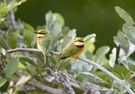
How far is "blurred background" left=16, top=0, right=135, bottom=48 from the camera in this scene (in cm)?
227

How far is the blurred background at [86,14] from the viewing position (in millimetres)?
2270

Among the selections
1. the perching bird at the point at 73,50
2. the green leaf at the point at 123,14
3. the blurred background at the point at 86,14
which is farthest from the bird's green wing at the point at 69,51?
the blurred background at the point at 86,14

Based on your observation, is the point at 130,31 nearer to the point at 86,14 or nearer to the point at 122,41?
the point at 122,41

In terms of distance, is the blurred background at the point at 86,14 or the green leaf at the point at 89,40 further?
the blurred background at the point at 86,14

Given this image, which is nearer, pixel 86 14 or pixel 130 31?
pixel 130 31

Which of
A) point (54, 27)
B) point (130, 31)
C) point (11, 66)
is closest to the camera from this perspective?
point (130, 31)

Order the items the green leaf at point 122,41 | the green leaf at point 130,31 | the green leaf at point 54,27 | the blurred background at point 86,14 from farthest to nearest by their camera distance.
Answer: the blurred background at point 86,14 < the green leaf at point 54,27 < the green leaf at point 122,41 < the green leaf at point 130,31

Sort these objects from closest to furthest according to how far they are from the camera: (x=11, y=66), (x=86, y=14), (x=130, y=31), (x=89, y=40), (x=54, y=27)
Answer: (x=130, y=31), (x=11, y=66), (x=54, y=27), (x=89, y=40), (x=86, y=14)

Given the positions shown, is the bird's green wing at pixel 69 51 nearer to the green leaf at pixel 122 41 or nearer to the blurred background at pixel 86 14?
the green leaf at pixel 122 41

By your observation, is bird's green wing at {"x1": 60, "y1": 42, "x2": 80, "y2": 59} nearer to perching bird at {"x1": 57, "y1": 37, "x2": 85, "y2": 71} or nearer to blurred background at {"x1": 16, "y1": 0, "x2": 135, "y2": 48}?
perching bird at {"x1": 57, "y1": 37, "x2": 85, "y2": 71}

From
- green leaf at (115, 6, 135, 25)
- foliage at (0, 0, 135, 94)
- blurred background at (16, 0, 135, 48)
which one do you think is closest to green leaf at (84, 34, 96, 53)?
foliage at (0, 0, 135, 94)

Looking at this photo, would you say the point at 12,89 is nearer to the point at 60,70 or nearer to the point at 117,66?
the point at 60,70

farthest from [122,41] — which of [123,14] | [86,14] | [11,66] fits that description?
[86,14]

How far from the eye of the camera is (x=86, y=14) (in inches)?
92.4
